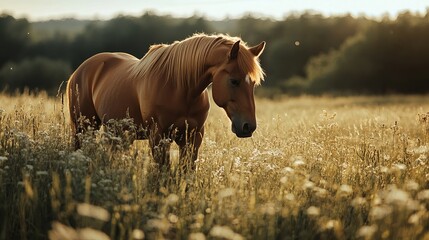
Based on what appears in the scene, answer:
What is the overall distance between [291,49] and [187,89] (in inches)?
2065

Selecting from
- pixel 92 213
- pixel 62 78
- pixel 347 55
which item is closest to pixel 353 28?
pixel 347 55

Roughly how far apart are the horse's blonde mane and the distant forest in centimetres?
3437

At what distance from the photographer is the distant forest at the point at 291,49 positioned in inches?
1673

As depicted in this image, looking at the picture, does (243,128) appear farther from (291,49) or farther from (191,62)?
(291,49)

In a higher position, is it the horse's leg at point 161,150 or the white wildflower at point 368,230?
the white wildflower at point 368,230

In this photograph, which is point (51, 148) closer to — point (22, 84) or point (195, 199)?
point (195, 199)

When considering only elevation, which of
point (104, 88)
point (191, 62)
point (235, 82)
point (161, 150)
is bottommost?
point (161, 150)

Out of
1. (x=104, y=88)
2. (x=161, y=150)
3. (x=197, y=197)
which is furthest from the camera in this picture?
(x=104, y=88)

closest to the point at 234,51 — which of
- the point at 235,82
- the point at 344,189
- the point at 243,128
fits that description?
the point at 235,82

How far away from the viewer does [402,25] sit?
143 ft

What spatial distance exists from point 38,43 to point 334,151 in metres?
52.8

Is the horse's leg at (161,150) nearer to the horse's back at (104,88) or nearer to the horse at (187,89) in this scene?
the horse at (187,89)

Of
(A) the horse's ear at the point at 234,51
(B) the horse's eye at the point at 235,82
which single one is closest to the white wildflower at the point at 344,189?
(B) the horse's eye at the point at 235,82

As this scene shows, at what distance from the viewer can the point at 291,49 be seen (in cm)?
5703
